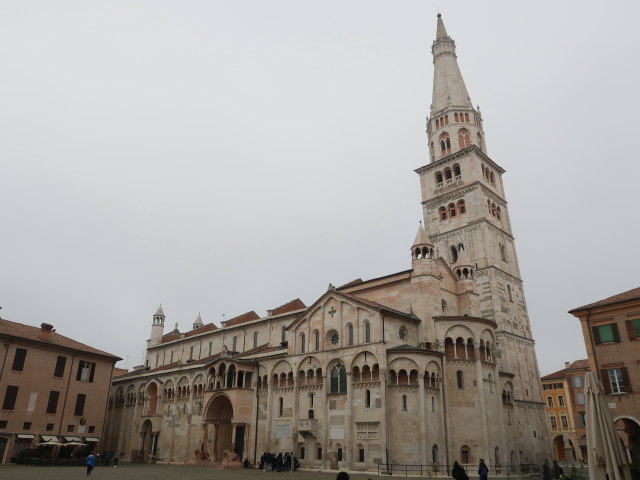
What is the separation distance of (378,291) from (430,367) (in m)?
8.64

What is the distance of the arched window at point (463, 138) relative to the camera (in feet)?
169

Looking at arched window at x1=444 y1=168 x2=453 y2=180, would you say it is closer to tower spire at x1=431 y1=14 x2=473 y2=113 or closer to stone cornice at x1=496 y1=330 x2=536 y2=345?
tower spire at x1=431 y1=14 x2=473 y2=113

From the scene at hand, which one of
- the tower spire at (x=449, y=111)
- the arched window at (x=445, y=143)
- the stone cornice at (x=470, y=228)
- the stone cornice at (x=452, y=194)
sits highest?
the tower spire at (x=449, y=111)

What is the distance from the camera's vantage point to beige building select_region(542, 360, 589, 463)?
197 ft

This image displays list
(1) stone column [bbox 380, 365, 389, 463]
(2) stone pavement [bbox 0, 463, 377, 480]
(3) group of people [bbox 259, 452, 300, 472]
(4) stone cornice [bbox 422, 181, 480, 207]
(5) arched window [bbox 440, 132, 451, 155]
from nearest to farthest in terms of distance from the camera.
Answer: (2) stone pavement [bbox 0, 463, 377, 480] < (1) stone column [bbox 380, 365, 389, 463] < (3) group of people [bbox 259, 452, 300, 472] < (4) stone cornice [bbox 422, 181, 480, 207] < (5) arched window [bbox 440, 132, 451, 155]

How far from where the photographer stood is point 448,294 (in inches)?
1524

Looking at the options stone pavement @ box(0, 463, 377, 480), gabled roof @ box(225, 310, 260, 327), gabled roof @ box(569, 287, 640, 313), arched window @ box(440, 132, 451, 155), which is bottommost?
stone pavement @ box(0, 463, 377, 480)

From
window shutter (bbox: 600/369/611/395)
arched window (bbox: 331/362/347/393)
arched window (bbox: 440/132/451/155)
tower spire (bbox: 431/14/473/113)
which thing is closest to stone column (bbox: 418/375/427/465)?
arched window (bbox: 331/362/347/393)

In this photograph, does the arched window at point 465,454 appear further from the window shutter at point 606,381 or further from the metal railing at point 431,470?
the window shutter at point 606,381

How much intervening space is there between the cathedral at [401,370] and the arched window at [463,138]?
5.9 inches

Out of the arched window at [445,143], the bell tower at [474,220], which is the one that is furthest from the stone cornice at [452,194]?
the arched window at [445,143]

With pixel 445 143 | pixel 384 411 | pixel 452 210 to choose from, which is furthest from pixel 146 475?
pixel 445 143

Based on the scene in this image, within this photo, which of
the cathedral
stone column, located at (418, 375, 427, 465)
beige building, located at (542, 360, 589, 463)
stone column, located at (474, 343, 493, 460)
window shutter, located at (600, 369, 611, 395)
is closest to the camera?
window shutter, located at (600, 369, 611, 395)

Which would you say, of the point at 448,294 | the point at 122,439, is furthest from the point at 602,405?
the point at 122,439
